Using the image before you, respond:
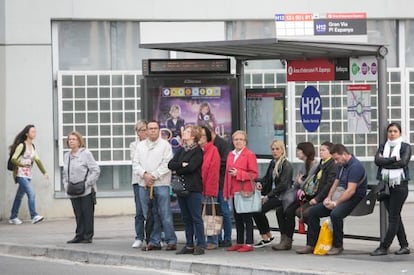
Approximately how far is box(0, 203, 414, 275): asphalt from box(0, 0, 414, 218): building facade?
7.11 feet

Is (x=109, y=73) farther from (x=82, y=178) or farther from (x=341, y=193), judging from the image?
(x=341, y=193)

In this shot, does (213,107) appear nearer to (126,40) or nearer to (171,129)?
(171,129)

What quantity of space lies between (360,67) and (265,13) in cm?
639

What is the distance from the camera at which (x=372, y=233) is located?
1509 cm

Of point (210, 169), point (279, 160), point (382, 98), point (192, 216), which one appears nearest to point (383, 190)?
point (382, 98)

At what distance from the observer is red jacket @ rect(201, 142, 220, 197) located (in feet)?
47.4

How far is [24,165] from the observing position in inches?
770

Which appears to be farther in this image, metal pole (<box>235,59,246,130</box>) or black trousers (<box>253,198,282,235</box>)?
metal pole (<box>235,59,246,130</box>)

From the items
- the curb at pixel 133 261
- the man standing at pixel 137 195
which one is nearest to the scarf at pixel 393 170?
→ the curb at pixel 133 261

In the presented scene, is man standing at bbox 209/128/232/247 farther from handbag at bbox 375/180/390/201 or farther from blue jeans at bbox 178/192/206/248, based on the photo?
handbag at bbox 375/180/390/201

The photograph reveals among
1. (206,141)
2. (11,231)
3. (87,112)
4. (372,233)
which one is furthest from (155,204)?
(87,112)

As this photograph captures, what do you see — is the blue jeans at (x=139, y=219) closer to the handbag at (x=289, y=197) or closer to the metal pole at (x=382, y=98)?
the handbag at (x=289, y=197)

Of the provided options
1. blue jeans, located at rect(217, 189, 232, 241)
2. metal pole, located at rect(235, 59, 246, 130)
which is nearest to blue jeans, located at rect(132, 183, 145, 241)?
blue jeans, located at rect(217, 189, 232, 241)

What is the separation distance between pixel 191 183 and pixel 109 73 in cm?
659
